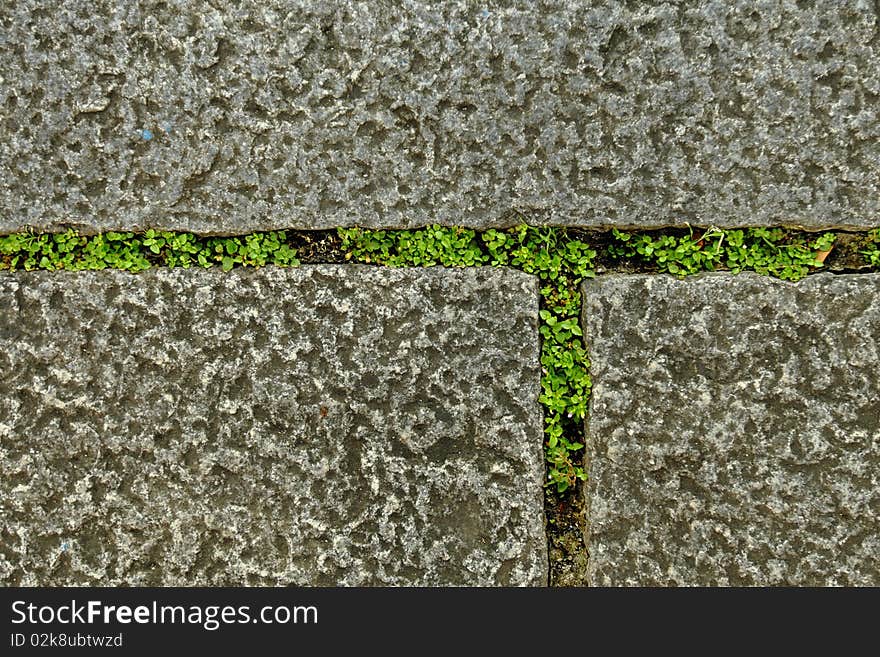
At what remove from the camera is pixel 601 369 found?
1.09 metres

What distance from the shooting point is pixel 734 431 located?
1.08 metres

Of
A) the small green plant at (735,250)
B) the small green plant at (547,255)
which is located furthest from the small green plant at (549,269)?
the small green plant at (735,250)

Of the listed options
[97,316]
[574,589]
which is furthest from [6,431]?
[574,589]

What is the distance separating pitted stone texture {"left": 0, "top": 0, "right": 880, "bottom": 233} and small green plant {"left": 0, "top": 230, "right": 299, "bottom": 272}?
0.09 feet

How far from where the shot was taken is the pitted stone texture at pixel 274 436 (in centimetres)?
108

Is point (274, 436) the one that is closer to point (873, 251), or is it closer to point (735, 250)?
point (735, 250)

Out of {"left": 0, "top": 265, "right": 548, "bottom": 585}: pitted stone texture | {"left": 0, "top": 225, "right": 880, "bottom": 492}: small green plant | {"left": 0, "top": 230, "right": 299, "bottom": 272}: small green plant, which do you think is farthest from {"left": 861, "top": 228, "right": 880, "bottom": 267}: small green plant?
{"left": 0, "top": 230, "right": 299, "bottom": 272}: small green plant

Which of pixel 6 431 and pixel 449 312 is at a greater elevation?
pixel 449 312

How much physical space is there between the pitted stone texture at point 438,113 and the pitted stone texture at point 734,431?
143 mm

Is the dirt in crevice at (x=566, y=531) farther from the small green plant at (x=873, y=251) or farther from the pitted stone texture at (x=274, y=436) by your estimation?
the small green plant at (x=873, y=251)

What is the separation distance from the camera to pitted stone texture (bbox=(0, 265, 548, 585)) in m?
1.08

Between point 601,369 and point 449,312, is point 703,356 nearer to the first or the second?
point 601,369

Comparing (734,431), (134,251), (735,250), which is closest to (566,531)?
(734,431)

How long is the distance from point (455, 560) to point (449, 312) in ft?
1.31
